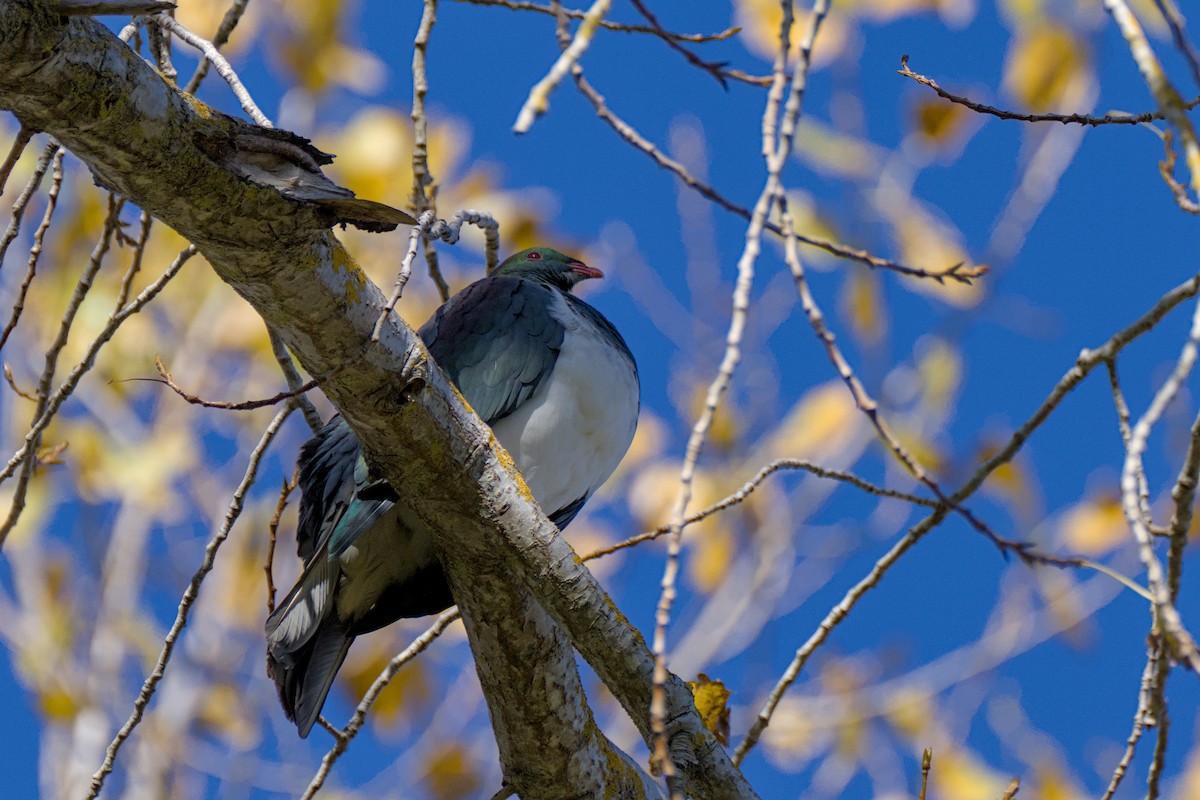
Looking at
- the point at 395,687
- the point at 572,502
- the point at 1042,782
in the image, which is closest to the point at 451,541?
the point at 572,502

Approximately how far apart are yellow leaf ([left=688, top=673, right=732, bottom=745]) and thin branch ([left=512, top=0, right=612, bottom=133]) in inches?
70.2

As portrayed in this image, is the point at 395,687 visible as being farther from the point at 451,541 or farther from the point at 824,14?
the point at 824,14

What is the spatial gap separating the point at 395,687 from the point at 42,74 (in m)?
6.37

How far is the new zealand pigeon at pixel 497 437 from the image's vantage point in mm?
3150

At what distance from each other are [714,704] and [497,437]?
0.95 m

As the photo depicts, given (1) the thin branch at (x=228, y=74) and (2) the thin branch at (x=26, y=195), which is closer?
(1) the thin branch at (x=228, y=74)

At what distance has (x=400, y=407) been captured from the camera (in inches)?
92.0

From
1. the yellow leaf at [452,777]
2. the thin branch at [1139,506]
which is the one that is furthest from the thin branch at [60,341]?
the yellow leaf at [452,777]

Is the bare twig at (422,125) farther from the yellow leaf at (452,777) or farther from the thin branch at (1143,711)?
the yellow leaf at (452,777)

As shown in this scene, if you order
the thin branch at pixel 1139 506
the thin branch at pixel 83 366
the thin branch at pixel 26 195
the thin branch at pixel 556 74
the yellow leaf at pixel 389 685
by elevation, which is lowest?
the thin branch at pixel 1139 506

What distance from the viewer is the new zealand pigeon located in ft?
10.3

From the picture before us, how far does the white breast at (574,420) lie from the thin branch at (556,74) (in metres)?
1.99

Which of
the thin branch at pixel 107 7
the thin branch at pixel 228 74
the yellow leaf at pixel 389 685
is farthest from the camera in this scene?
the yellow leaf at pixel 389 685

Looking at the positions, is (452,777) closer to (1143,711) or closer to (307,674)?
(307,674)
